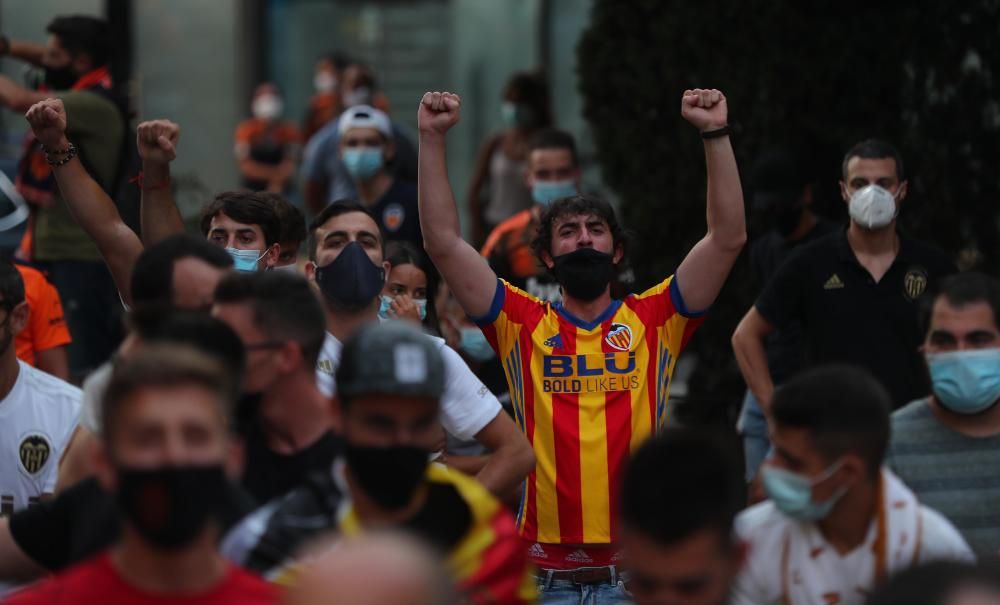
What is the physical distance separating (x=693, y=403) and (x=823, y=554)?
5464mm

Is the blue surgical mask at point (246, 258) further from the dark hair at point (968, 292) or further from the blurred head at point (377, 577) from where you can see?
the blurred head at point (377, 577)

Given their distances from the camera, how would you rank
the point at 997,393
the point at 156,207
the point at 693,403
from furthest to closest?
the point at 693,403
the point at 156,207
the point at 997,393

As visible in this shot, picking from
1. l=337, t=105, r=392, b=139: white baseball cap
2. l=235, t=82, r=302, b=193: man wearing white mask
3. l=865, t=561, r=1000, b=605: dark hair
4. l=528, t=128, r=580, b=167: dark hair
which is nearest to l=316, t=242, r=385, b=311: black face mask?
l=865, t=561, r=1000, b=605: dark hair

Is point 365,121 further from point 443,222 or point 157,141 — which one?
point 443,222

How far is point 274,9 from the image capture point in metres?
16.2

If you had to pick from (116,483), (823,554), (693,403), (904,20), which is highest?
(904,20)

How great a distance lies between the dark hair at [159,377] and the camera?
3840 mm

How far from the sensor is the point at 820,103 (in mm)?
10609

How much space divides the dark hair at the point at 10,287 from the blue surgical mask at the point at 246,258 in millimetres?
759

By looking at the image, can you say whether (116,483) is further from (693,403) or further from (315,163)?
(315,163)

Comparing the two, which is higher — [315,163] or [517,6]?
[517,6]

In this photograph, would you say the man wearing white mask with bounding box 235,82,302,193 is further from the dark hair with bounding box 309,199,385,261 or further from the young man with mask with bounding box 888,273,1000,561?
the young man with mask with bounding box 888,273,1000,561

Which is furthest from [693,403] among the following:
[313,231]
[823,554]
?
[823,554]

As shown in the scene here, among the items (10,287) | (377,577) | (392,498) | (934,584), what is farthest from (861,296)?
(377,577)
